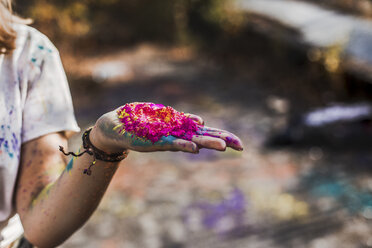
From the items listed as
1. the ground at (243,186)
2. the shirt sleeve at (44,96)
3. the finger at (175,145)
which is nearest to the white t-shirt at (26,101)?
the shirt sleeve at (44,96)

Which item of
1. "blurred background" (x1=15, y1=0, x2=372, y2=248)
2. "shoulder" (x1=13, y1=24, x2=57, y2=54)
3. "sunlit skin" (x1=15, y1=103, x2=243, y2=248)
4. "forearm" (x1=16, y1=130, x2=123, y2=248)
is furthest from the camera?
"blurred background" (x1=15, y1=0, x2=372, y2=248)

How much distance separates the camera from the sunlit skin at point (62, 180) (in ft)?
3.82

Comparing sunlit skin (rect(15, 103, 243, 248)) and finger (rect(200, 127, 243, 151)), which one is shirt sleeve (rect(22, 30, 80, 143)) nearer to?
sunlit skin (rect(15, 103, 243, 248))

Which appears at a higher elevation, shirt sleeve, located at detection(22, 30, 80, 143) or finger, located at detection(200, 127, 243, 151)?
finger, located at detection(200, 127, 243, 151)

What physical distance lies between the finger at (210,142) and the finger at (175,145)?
0.07 feet

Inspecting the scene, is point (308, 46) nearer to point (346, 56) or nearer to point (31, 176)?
point (346, 56)

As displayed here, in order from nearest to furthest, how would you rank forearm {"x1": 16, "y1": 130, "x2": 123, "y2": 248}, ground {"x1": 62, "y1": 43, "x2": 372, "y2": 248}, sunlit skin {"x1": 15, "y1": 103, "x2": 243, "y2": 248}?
sunlit skin {"x1": 15, "y1": 103, "x2": 243, "y2": 248} → forearm {"x1": 16, "y1": 130, "x2": 123, "y2": 248} → ground {"x1": 62, "y1": 43, "x2": 372, "y2": 248}

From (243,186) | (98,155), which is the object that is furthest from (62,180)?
(243,186)

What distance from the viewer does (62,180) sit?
1.33 meters

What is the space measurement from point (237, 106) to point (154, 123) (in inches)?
292

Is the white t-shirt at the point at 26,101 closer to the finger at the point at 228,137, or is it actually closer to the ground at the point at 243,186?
the finger at the point at 228,137

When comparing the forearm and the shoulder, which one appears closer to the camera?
the forearm

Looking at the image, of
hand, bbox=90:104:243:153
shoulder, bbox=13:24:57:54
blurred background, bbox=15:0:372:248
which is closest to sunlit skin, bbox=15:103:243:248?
hand, bbox=90:104:243:153

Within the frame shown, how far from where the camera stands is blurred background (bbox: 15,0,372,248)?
4.98m
